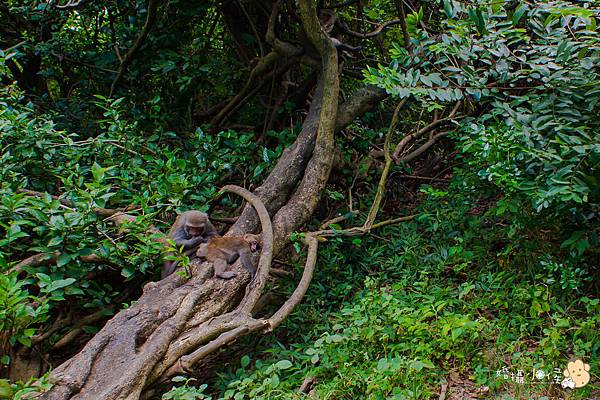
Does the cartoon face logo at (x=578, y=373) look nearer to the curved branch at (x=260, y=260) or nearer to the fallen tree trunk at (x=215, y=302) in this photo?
the fallen tree trunk at (x=215, y=302)

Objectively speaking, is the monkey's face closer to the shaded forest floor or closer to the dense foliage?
the dense foliage

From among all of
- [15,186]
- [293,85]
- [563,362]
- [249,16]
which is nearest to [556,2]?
[563,362]

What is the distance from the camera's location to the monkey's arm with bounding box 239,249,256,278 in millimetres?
3897

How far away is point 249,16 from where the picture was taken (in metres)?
5.93

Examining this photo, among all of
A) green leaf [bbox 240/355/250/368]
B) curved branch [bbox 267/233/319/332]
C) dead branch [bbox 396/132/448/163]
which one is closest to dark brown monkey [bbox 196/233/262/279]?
curved branch [bbox 267/233/319/332]

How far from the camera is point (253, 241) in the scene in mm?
4121

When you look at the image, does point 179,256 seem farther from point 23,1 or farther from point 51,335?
point 23,1

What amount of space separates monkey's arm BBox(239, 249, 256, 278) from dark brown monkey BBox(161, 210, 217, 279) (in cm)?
35

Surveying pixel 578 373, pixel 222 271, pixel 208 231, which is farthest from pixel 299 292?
pixel 578 373

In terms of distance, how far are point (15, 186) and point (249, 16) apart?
3193mm

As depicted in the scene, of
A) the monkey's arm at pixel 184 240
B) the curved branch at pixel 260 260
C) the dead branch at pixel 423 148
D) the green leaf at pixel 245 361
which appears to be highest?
the monkey's arm at pixel 184 240

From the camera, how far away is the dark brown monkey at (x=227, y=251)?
3.82 meters

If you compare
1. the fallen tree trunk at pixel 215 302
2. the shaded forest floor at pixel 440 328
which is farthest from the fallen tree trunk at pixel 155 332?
the shaded forest floor at pixel 440 328

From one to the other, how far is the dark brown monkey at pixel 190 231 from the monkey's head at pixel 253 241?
1.03 ft
